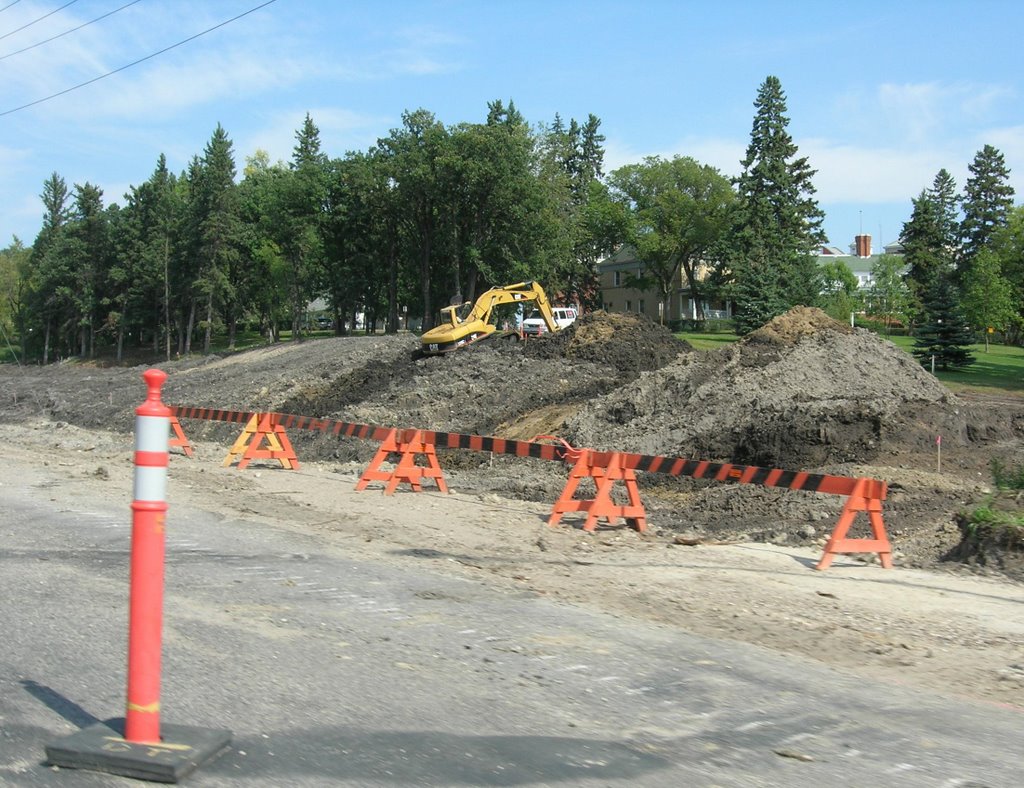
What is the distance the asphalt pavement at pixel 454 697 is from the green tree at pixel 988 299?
61.0m

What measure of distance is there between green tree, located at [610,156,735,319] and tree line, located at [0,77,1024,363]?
0.55 ft

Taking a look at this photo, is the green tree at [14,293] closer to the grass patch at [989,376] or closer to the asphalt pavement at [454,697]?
the grass patch at [989,376]

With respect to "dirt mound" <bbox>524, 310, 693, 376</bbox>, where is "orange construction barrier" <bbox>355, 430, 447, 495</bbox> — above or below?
below

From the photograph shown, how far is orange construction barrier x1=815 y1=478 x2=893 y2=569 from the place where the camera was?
9.67 meters

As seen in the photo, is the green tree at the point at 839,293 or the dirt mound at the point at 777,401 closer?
the dirt mound at the point at 777,401

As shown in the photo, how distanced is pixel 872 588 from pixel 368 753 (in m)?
5.70

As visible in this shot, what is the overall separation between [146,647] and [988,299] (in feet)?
212

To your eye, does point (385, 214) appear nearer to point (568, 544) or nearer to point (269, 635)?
point (568, 544)

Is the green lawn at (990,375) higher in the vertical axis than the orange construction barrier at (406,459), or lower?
higher

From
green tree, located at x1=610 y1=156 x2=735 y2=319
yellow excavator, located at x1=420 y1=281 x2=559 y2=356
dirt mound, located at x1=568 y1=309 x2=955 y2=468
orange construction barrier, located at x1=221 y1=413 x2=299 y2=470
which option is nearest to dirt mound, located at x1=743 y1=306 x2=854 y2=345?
Answer: dirt mound, located at x1=568 y1=309 x2=955 y2=468

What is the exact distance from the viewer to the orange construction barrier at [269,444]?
1803 centimetres

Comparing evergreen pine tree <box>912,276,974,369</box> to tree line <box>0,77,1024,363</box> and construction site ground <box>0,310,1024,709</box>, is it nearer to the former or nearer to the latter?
tree line <box>0,77,1024,363</box>

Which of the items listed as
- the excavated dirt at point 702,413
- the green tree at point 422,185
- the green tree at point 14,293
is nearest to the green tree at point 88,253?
the green tree at point 14,293

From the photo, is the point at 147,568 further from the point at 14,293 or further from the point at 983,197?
the point at 14,293
